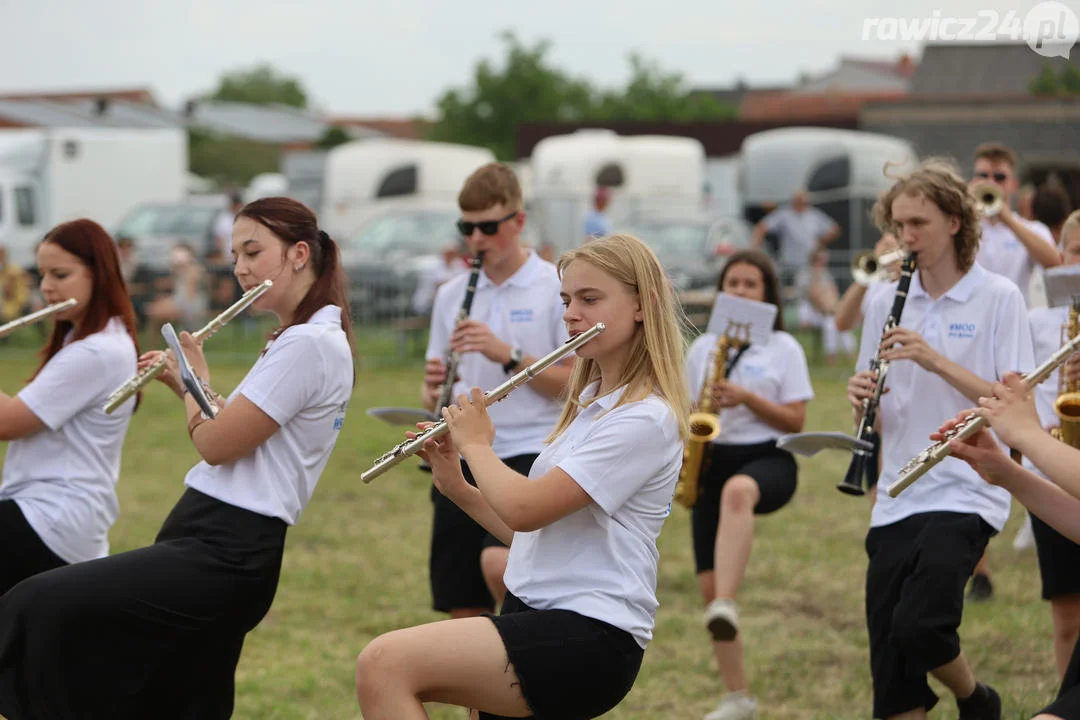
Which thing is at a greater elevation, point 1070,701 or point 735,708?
point 1070,701

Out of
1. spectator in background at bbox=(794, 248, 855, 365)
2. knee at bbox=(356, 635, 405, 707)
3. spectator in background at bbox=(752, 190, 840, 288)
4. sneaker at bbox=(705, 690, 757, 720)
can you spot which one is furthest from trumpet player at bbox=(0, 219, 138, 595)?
spectator in background at bbox=(752, 190, 840, 288)

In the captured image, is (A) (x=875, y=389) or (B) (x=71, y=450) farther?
(B) (x=71, y=450)

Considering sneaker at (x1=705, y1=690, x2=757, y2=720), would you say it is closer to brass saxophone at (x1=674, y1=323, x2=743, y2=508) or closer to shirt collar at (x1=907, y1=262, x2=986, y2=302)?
brass saxophone at (x1=674, y1=323, x2=743, y2=508)

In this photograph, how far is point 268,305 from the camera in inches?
169

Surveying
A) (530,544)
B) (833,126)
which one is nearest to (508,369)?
(530,544)

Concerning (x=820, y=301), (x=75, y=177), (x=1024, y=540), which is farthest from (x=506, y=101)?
(x=1024, y=540)

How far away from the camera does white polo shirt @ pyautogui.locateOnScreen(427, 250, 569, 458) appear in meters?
5.37

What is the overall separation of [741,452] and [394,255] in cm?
1417

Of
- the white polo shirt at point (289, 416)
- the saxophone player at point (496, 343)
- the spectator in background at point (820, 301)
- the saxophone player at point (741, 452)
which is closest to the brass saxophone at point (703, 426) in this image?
the saxophone player at point (741, 452)

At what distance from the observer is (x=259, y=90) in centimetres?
11538

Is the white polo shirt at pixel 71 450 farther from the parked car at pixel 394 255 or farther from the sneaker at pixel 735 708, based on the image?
the parked car at pixel 394 255

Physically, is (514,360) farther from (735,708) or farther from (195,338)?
(735,708)

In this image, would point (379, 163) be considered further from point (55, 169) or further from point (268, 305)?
point (268, 305)

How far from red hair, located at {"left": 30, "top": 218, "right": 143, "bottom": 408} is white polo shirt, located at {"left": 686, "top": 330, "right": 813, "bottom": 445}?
2460 mm
